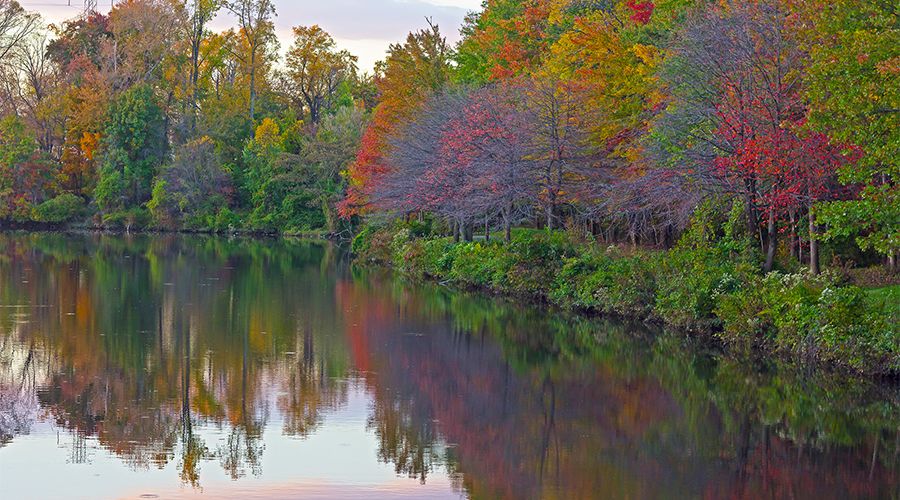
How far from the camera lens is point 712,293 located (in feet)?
→ 82.5

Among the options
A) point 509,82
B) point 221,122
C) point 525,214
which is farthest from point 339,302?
point 221,122

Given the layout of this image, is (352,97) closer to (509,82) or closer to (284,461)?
(509,82)

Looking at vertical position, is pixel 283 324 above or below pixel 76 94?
below

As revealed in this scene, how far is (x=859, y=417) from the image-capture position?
17.2m

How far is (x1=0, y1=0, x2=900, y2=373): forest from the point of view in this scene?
20625 millimetres

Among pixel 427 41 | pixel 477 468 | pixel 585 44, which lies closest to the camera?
pixel 477 468

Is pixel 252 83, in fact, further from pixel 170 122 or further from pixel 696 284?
pixel 696 284

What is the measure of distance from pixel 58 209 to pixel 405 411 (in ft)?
223

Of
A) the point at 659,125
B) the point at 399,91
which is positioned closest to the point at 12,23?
the point at 399,91

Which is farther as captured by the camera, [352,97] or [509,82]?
[352,97]

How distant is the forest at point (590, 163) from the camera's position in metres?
20.6

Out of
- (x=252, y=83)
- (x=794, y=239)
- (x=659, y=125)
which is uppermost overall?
(x=252, y=83)

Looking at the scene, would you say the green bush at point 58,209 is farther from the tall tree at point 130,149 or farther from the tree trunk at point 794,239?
the tree trunk at point 794,239

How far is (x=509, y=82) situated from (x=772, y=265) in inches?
794
